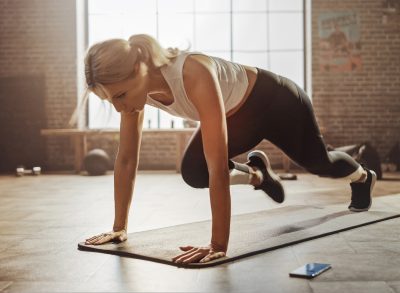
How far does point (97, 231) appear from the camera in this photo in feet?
9.52

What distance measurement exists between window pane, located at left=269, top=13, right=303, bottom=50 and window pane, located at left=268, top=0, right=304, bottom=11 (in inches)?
2.9

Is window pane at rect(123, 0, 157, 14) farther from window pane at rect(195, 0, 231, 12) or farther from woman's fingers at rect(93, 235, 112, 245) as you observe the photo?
woman's fingers at rect(93, 235, 112, 245)

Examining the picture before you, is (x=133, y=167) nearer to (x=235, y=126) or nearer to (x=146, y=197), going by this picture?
(x=235, y=126)

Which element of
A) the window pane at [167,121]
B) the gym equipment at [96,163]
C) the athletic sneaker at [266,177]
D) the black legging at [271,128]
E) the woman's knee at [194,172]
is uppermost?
the black legging at [271,128]

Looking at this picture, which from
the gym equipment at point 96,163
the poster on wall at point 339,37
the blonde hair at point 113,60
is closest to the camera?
the blonde hair at point 113,60

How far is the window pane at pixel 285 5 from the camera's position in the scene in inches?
306

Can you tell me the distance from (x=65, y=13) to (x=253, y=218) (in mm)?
5619

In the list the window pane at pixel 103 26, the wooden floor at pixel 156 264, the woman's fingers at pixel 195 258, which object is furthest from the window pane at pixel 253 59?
the woman's fingers at pixel 195 258

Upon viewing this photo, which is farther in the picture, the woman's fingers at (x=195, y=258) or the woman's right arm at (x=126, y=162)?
the woman's right arm at (x=126, y=162)

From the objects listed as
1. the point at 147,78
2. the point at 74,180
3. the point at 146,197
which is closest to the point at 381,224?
the point at 147,78

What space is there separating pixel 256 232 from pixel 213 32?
5537mm

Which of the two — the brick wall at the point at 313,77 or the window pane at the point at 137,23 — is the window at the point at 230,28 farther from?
the brick wall at the point at 313,77

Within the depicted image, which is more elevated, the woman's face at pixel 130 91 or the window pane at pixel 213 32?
the window pane at pixel 213 32

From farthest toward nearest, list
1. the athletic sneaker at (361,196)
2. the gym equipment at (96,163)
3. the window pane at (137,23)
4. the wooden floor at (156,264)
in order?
the window pane at (137,23) → the gym equipment at (96,163) → the athletic sneaker at (361,196) → the wooden floor at (156,264)
